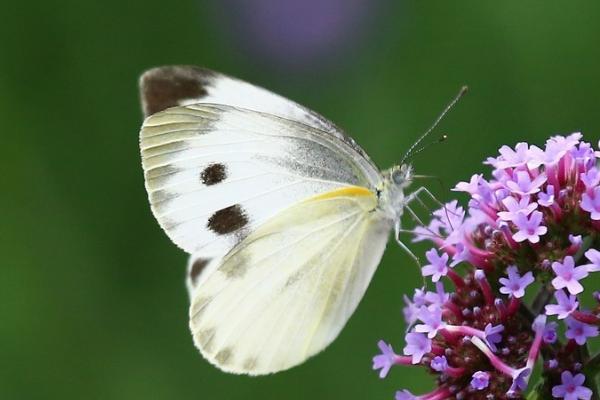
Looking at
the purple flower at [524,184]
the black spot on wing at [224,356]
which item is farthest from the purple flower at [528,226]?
the black spot on wing at [224,356]

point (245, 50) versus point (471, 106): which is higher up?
point (245, 50)

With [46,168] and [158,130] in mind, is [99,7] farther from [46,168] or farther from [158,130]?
[158,130]

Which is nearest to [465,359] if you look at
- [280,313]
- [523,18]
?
[280,313]

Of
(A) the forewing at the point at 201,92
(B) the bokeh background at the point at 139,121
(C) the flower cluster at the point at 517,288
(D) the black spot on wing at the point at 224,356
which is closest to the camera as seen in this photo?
(C) the flower cluster at the point at 517,288

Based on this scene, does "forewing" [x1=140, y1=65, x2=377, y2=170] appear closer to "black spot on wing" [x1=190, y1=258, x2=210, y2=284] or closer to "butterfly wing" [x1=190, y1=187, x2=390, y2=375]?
"butterfly wing" [x1=190, y1=187, x2=390, y2=375]

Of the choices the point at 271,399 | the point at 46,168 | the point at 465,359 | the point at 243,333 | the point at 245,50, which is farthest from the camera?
the point at 245,50

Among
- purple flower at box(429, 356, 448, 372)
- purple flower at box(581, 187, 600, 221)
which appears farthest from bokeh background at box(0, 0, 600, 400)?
purple flower at box(581, 187, 600, 221)

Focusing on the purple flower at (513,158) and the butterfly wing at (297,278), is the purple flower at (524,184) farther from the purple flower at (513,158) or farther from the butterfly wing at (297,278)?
the butterfly wing at (297,278)
